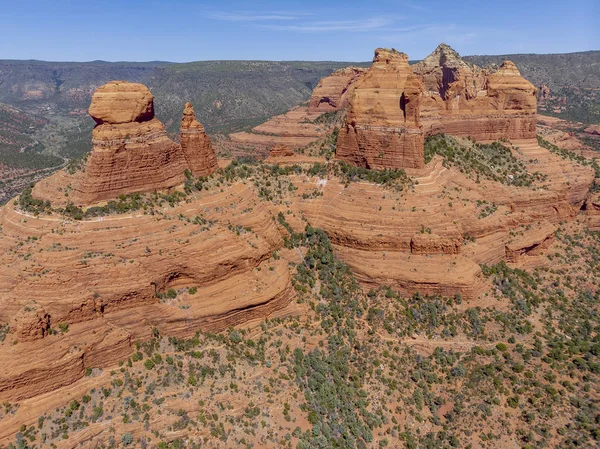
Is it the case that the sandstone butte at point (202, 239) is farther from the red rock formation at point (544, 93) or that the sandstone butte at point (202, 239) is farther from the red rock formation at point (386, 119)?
the red rock formation at point (544, 93)

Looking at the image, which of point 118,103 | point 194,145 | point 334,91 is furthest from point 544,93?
point 118,103

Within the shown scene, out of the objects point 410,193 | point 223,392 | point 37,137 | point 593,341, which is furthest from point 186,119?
point 37,137

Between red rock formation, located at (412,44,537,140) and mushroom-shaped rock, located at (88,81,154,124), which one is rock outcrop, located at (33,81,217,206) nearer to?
mushroom-shaped rock, located at (88,81,154,124)

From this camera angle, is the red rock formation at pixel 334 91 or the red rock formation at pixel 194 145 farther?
the red rock formation at pixel 334 91

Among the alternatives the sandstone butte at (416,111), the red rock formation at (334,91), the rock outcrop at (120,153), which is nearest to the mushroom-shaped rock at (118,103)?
the rock outcrop at (120,153)

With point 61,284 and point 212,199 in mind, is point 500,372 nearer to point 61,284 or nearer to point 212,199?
point 212,199

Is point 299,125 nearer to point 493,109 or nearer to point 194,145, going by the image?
point 493,109
